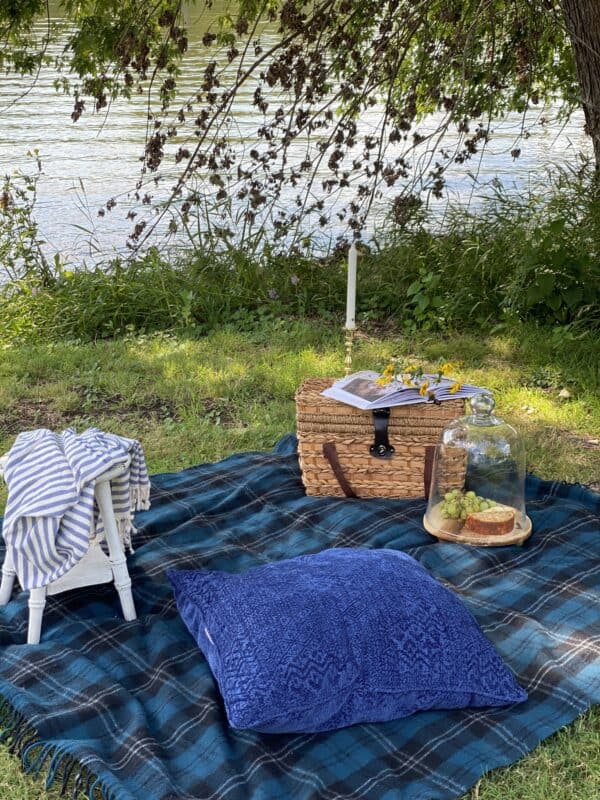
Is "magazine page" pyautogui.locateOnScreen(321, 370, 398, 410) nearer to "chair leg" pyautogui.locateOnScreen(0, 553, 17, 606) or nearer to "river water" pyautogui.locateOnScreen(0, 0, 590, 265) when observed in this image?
"chair leg" pyautogui.locateOnScreen(0, 553, 17, 606)

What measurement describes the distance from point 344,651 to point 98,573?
1004 millimetres

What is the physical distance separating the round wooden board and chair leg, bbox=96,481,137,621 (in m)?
1.18

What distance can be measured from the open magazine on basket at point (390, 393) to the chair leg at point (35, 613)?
1491mm

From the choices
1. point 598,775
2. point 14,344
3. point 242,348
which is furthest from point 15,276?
point 598,775

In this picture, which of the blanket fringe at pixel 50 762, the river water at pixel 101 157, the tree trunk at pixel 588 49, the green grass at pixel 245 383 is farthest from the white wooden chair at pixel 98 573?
the river water at pixel 101 157

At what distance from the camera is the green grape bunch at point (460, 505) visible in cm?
368

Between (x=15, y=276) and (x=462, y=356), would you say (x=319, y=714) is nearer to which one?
(x=462, y=356)

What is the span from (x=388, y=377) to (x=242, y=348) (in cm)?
209

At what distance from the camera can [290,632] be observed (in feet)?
8.82

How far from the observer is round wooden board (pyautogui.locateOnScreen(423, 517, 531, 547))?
11.8 ft

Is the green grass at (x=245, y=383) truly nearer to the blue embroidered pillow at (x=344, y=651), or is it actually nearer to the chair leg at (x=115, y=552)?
the chair leg at (x=115, y=552)

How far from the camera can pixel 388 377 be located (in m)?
4.05

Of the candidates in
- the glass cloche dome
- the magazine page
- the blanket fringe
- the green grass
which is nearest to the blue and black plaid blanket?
the blanket fringe

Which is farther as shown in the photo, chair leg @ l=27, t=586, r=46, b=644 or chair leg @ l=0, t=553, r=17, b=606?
chair leg @ l=0, t=553, r=17, b=606
